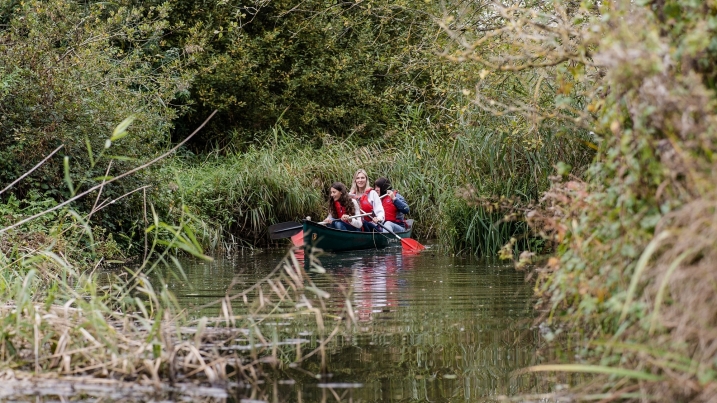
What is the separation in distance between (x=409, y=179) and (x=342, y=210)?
80.5 inches

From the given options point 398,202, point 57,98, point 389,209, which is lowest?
Result: point 389,209

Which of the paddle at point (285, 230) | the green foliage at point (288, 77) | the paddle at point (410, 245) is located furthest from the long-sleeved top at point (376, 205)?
the green foliage at point (288, 77)

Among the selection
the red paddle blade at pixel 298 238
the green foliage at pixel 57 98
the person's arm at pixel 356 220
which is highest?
the green foliage at pixel 57 98

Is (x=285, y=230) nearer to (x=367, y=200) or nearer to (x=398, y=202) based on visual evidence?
(x=367, y=200)

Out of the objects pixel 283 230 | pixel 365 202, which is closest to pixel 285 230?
pixel 283 230

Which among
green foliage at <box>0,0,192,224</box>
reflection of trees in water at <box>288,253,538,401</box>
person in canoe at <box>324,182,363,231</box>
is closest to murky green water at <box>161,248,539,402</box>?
reflection of trees in water at <box>288,253,538,401</box>

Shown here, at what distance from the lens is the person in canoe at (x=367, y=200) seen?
629 inches

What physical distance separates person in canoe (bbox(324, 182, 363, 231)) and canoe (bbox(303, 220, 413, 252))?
11.4 inches

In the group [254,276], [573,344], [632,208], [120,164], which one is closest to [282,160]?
[120,164]

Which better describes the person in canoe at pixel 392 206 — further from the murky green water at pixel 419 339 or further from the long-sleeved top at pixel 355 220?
the murky green water at pixel 419 339

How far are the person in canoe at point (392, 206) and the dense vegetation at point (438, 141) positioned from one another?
0.64 meters

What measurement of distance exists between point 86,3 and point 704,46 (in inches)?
695

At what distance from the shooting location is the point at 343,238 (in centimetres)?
1510

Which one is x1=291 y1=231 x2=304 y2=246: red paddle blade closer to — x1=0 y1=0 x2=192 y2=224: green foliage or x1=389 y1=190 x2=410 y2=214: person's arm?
x1=389 y1=190 x2=410 y2=214: person's arm
